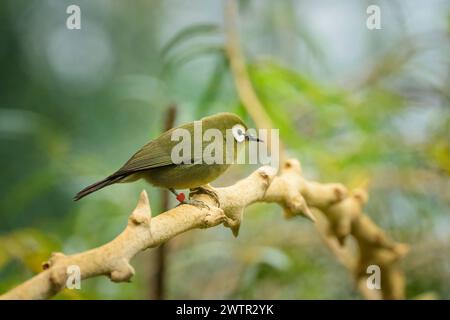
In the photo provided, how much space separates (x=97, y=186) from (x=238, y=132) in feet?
1.60

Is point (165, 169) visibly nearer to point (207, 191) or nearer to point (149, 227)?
point (207, 191)

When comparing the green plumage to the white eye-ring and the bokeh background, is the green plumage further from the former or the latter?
the bokeh background

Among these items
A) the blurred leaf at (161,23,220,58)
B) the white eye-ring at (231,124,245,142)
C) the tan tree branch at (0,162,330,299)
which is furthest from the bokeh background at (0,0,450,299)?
the tan tree branch at (0,162,330,299)

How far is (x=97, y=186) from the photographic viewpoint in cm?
138

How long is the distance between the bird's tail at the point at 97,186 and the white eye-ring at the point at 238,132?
14.3 inches

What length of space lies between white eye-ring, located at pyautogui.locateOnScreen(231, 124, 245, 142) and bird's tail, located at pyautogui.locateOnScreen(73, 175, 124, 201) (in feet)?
1.19

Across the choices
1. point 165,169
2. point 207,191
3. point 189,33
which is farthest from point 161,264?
point 189,33

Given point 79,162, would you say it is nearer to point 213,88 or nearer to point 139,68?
point 213,88

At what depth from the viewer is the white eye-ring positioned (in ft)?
5.53

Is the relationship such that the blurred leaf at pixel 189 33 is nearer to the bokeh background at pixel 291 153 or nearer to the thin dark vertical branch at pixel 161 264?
the bokeh background at pixel 291 153

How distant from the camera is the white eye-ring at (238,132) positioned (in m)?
1.69

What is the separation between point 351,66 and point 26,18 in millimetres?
2316

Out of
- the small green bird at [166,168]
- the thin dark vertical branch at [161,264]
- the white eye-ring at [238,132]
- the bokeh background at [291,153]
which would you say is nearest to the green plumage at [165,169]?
the small green bird at [166,168]

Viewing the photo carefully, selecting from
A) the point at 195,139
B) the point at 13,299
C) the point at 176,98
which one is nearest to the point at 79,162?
the point at 176,98
